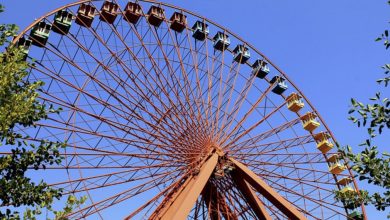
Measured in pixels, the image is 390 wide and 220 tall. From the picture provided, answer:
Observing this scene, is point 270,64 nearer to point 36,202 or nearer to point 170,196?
point 170,196

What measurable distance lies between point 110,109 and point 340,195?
33.3 feet

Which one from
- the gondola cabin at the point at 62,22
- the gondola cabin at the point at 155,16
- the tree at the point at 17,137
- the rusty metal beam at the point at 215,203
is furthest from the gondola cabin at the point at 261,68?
the tree at the point at 17,137

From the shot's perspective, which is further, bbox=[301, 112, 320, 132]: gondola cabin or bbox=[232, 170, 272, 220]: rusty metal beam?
bbox=[301, 112, 320, 132]: gondola cabin

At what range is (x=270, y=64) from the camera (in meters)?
25.1

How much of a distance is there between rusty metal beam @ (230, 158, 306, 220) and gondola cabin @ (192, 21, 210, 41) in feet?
23.3

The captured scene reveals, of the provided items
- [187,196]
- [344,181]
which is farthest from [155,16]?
[344,181]

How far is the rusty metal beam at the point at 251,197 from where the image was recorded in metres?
18.1

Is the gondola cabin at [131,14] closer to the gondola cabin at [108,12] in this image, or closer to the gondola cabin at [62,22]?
the gondola cabin at [108,12]

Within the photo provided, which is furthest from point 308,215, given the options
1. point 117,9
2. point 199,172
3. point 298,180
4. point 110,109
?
point 117,9

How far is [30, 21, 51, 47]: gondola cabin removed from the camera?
1720 centimetres

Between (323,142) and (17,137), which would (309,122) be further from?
(17,137)

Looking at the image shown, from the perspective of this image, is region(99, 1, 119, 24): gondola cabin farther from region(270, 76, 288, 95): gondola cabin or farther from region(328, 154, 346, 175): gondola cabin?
region(328, 154, 346, 175): gondola cabin

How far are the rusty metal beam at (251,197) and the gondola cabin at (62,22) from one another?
8034 mm

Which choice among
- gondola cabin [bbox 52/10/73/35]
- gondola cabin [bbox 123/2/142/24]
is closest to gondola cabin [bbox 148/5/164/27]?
gondola cabin [bbox 123/2/142/24]
